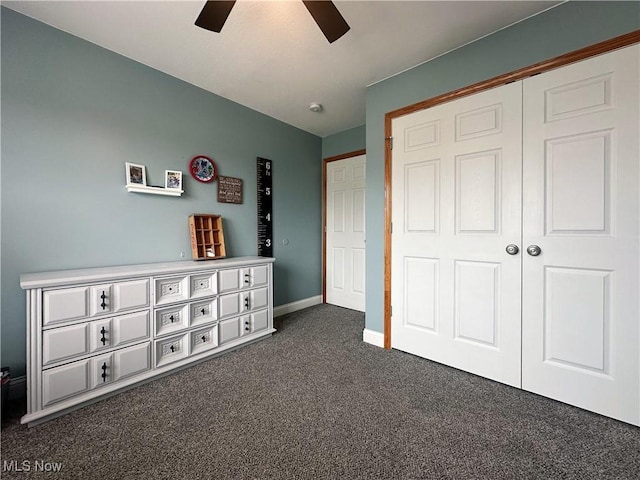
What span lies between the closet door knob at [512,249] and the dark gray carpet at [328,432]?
924mm

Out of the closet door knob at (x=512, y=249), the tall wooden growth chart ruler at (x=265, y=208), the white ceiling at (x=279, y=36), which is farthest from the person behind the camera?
the tall wooden growth chart ruler at (x=265, y=208)

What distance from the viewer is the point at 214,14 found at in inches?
48.9

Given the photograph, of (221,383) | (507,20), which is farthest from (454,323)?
(507,20)

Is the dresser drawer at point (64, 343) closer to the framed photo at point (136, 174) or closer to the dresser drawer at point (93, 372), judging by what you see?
the dresser drawer at point (93, 372)

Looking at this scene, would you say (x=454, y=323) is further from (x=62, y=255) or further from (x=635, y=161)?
(x=62, y=255)

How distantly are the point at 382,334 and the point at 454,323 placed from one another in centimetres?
65

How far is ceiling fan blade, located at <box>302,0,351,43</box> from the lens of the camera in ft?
3.91

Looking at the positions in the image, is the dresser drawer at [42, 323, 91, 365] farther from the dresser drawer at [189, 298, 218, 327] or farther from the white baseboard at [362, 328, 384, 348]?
the white baseboard at [362, 328, 384, 348]

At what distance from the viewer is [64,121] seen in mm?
1803

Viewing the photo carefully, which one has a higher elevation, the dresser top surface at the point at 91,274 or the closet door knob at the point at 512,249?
the closet door knob at the point at 512,249

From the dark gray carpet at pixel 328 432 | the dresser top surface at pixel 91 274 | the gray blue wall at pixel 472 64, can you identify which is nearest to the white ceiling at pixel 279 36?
the gray blue wall at pixel 472 64

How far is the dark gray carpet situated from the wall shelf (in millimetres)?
1455

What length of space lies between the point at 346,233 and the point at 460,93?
2.08m

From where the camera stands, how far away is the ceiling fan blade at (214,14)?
1191 millimetres
